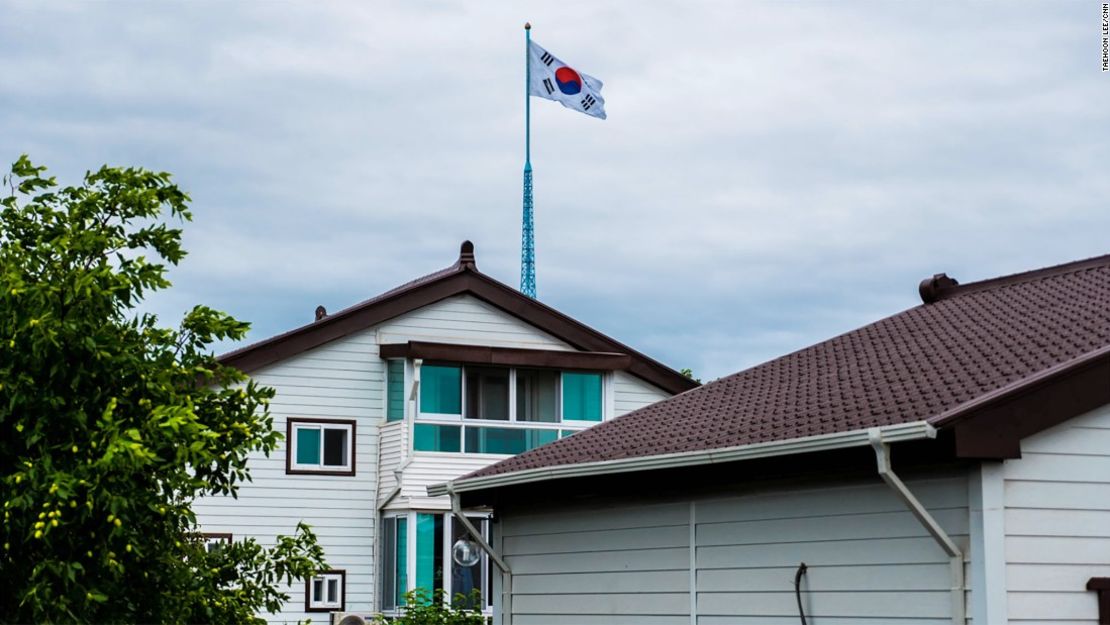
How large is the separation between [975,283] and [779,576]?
18.3 feet

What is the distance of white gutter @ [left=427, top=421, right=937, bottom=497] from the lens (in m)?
9.46

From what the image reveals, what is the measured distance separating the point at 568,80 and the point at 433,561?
16.0m

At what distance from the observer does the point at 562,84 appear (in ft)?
128

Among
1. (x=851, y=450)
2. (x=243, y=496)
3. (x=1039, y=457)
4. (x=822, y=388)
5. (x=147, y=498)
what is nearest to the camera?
(x=1039, y=457)

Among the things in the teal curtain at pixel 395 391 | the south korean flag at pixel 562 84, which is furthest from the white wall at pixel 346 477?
the south korean flag at pixel 562 84

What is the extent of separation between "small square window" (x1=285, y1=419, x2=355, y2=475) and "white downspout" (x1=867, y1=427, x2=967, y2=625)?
19303 mm

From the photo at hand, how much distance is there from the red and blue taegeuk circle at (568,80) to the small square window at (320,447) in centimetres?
1384

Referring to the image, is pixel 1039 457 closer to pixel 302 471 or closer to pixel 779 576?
pixel 779 576

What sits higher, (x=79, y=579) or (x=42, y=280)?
(x=42, y=280)

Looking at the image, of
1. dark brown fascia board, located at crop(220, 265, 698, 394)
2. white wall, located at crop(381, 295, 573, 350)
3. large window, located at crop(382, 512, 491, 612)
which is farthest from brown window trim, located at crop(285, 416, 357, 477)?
white wall, located at crop(381, 295, 573, 350)

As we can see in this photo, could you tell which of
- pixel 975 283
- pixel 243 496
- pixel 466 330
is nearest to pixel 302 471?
pixel 243 496

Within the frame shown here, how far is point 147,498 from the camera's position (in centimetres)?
1119

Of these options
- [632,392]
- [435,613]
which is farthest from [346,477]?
[632,392]

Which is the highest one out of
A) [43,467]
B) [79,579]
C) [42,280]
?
[42,280]
